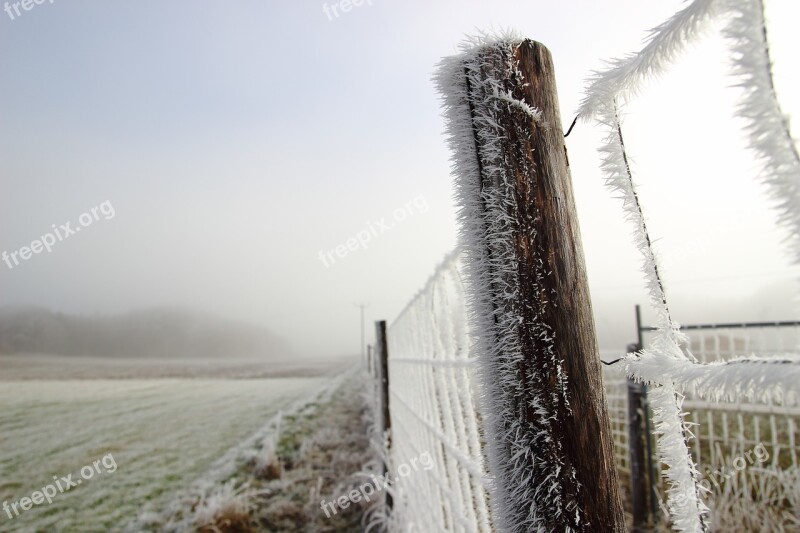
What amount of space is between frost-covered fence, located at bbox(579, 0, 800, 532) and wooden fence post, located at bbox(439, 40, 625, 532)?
0.32 ft

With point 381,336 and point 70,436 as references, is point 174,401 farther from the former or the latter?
point 381,336

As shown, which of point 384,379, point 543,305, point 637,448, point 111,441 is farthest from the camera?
point 111,441

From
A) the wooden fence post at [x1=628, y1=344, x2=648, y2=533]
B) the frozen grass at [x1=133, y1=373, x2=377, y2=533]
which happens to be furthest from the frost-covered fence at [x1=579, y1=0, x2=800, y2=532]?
the wooden fence post at [x1=628, y1=344, x2=648, y2=533]

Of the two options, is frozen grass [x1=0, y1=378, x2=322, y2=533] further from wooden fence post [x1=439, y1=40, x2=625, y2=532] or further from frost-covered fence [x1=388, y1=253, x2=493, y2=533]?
wooden fence post [x1=439, y1=40, x2=625, y2=532]

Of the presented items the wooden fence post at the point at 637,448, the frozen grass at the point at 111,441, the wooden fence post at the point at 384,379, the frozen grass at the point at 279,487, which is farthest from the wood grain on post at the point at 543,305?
the frozen grass at the point at 111,441

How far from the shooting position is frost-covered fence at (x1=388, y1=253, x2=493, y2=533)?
1575mm

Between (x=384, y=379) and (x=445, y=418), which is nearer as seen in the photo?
(x=445, y=418)

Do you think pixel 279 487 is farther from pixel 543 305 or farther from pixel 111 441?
pixel 111 441

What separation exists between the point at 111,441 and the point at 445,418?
13669 mm

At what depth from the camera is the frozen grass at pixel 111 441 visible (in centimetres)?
672

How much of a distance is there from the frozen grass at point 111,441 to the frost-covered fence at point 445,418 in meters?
5.47

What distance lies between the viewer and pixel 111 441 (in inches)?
480

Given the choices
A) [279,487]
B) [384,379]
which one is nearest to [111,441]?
[279,487]

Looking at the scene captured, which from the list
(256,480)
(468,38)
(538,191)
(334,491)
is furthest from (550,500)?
(256,480)
